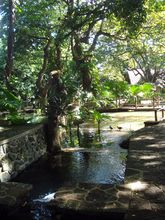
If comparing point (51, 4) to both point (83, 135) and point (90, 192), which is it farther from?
point (90, 192)

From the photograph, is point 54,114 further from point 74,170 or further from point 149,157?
point 149,157

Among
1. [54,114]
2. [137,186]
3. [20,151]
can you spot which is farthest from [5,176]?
[137,186]

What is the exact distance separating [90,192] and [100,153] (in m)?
3.93

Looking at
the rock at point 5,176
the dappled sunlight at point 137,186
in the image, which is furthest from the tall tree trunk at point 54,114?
the dappled sunlight at point 137,186

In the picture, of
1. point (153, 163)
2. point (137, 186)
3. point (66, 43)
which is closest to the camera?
point (137, 186)

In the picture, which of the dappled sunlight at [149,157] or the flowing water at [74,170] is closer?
the flowing water at [74,170]

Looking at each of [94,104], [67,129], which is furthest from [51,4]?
[67,129]

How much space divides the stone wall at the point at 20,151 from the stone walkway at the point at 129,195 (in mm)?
2278

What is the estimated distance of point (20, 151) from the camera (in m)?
7.50

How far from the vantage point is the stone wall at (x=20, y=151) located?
21.9ft

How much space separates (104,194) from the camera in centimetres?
464

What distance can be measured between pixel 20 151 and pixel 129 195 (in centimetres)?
385

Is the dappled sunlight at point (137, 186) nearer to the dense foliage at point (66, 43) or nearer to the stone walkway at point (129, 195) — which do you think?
the stone walkway at point (129, 195)

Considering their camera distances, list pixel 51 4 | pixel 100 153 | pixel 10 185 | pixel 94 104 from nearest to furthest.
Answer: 1. pixel 10 185
2. pixel 100 153
3. pixel 94 104
4. pixel 51 4
